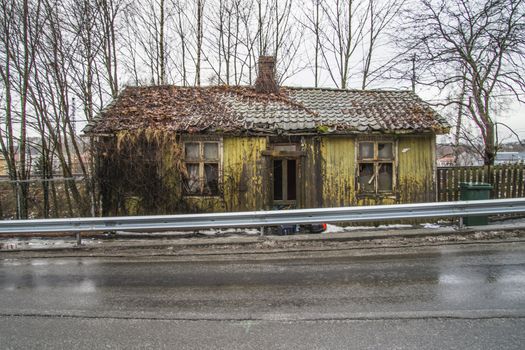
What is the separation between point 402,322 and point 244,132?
686 cm

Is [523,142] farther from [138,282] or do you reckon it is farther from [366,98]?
[138,282]

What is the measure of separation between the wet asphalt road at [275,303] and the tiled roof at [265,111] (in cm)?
445

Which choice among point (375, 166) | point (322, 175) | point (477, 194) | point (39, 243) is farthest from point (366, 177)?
point (39, 243)

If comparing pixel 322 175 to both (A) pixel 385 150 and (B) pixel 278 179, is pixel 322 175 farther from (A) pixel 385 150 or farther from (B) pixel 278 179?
(A) pixel 385 150

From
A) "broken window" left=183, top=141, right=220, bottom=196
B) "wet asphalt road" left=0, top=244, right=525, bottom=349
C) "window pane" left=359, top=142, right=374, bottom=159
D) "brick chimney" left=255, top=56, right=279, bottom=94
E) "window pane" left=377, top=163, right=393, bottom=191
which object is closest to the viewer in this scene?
"wet asphalt road" left=0, top=244, right=525, bottom=349

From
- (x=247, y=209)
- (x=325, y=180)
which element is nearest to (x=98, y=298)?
(x=247, y=209)

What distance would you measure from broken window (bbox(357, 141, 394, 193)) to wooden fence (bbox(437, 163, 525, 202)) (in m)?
1.67

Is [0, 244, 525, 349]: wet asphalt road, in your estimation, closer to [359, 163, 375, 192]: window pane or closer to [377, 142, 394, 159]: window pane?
[359, 163, 375, 192]: window pane

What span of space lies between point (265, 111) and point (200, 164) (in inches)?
111

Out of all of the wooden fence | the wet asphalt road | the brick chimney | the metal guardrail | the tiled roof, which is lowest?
the wet asphalt road

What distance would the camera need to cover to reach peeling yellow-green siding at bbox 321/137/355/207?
9.76 meters

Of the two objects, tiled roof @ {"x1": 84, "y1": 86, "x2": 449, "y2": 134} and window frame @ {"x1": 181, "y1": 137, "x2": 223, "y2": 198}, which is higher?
tiled roof @ {"x1": 84, "y1": 86, "x2": 449, "y2": 134}

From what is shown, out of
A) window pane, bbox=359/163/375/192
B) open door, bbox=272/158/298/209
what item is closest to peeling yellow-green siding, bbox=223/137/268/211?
open door, bbox=272/158/298/209

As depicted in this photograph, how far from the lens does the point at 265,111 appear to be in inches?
Answer: 417
